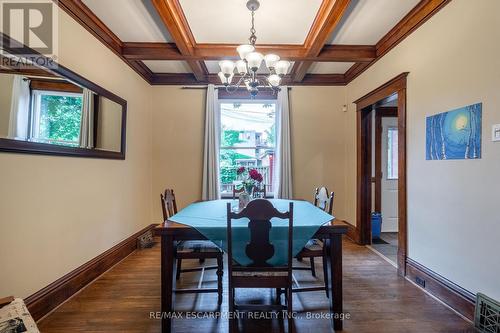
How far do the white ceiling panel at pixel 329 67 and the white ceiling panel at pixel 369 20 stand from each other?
64 centimetres

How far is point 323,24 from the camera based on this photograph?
8.61 ft

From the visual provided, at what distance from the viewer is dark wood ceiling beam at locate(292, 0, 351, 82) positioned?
2.36 meters

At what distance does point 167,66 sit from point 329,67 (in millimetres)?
2567

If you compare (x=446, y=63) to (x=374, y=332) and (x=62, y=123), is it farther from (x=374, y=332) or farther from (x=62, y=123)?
(x=62, y=123)

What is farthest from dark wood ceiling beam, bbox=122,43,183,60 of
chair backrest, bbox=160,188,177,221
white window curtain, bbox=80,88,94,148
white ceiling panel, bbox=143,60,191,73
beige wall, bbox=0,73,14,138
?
chair backrest, bbox=160,188,177,221

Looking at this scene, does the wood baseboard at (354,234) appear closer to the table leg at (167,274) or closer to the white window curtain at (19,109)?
the table leg at (167,274)

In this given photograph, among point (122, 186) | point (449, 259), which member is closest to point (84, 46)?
point (122, 186)

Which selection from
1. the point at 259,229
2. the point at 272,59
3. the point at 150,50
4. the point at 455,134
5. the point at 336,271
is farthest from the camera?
the point at 150,50

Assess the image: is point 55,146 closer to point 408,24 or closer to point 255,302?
point 255,302

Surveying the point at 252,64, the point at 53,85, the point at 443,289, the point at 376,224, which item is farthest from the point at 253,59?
the point at 376,224

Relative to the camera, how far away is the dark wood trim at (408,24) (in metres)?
2.38

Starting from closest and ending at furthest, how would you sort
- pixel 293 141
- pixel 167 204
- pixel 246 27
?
pixel 167 204 < pixel 246 27 < pixel 293 141

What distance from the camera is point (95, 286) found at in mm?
2600

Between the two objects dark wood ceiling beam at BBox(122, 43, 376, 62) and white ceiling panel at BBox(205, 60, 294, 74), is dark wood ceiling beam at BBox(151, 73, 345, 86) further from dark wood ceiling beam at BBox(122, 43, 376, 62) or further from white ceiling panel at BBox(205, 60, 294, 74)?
dark wood ceiling beam at BBox(122, 43, 376, 62)
